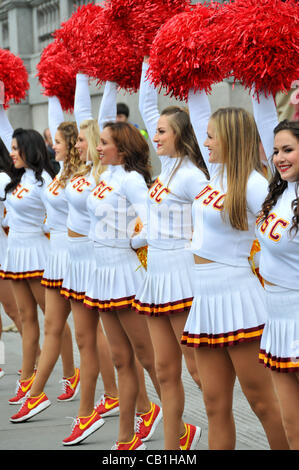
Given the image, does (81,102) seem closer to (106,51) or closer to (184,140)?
(106,51)

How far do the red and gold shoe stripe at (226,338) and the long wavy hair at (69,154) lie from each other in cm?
188

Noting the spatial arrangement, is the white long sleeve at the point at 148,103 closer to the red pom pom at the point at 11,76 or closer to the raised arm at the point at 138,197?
the raised arm at the point at 138,197

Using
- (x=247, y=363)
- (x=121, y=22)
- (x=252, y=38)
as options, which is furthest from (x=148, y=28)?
(x=247, y=363)

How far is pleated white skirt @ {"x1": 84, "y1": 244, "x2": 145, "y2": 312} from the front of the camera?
13.7 ft

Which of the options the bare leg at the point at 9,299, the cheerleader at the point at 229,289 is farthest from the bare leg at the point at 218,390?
the bare leg at the point at 9,299

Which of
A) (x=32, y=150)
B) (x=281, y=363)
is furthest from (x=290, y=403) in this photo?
(x=32, y=150)

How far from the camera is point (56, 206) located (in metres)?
4.98

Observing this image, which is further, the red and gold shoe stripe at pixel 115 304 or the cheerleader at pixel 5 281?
the cheerleader at pixel 5 281

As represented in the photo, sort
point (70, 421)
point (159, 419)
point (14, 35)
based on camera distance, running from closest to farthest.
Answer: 1. point (159, 419)
2. point (70, 421)
3. point (14, 35)

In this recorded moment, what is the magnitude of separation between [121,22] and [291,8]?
47.9 inches

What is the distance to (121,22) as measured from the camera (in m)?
4.05

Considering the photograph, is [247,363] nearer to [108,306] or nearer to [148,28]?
[108,306]

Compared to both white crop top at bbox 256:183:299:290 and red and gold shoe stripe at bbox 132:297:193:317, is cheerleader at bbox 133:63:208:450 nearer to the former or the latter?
red and gold shoe stripe at bbox 132:297:193:317

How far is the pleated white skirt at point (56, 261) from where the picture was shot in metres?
4.88
